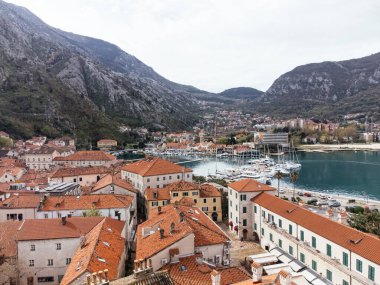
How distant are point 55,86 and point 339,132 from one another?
146750mm

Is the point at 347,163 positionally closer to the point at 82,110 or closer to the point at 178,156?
the point at 178,156

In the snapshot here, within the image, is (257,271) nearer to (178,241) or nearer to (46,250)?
(178,241)

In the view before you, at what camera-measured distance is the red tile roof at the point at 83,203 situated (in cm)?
3339

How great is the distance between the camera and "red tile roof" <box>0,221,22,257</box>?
23.5 m

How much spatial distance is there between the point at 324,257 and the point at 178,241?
10283 mm

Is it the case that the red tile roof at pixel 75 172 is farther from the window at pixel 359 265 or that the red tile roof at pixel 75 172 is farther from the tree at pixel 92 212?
the window at pixel 359 265

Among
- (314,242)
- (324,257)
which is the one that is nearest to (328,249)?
(324,257)

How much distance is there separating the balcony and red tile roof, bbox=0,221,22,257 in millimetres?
20505

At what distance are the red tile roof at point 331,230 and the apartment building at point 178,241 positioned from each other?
7.02 m

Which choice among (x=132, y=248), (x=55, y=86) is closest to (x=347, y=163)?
(x=132, y=248)

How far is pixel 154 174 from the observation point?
5034cm

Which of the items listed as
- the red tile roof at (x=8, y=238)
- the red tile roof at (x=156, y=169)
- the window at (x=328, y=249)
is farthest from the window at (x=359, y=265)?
the red tile roof at (x=156, y=169)

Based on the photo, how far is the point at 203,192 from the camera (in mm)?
43375

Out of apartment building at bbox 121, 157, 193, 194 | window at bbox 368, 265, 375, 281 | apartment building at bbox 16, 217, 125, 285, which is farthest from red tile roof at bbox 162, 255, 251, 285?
apartment building at bbox 121, 157, 193, 194
